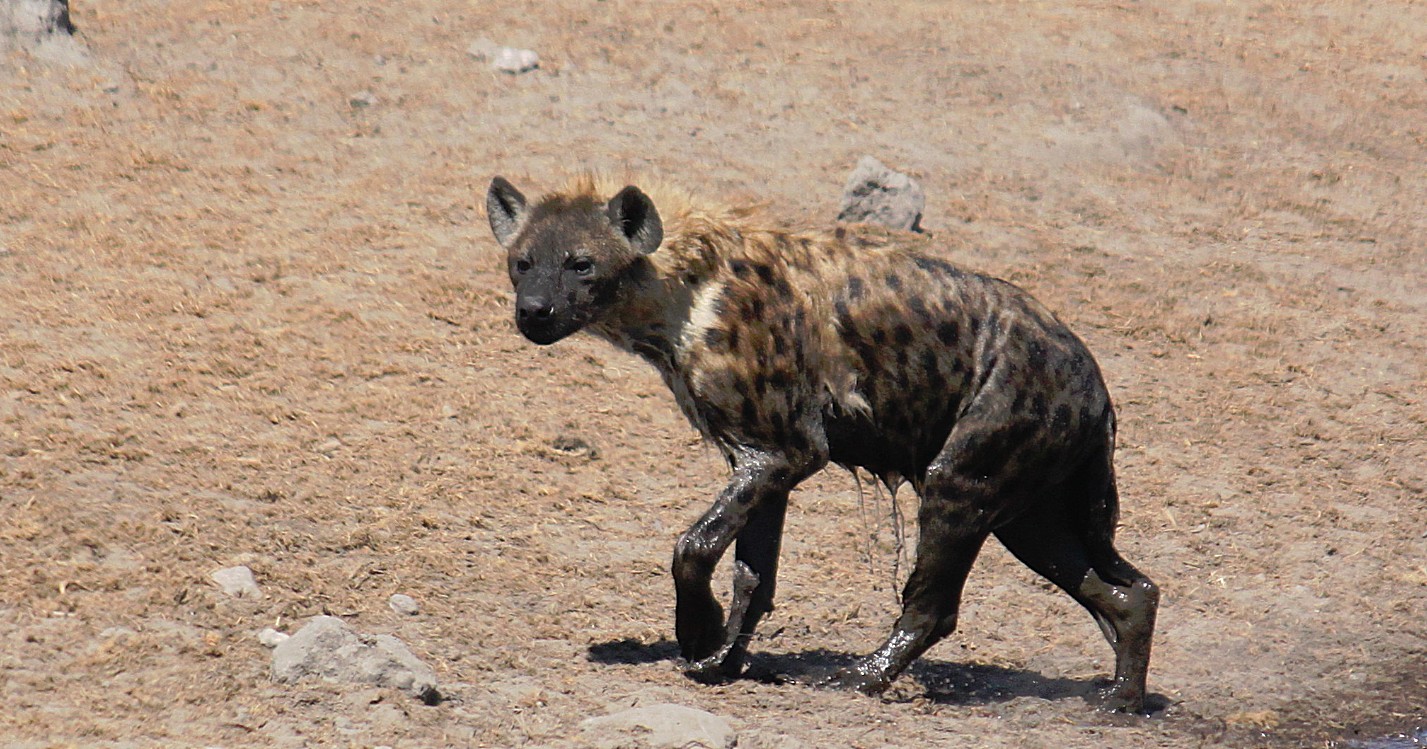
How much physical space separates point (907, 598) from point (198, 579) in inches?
82.7

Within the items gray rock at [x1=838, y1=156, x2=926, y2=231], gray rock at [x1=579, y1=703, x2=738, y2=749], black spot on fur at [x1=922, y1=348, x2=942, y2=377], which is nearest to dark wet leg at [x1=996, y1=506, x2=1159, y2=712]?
black spot on fur at [x1=922, y1=348, x2=942, y2=377]

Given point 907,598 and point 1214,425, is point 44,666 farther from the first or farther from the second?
point 1214,425

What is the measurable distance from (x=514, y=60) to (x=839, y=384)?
5.87 m

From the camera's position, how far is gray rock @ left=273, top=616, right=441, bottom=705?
445cm

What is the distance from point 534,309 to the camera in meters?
4.64

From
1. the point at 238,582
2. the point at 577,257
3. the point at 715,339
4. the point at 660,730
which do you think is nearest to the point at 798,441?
the point at 715,339

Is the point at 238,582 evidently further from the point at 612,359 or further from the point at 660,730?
the point at 612,359

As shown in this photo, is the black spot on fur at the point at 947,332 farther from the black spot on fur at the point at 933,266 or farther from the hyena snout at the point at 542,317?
the hyena snout at the point at 542,317

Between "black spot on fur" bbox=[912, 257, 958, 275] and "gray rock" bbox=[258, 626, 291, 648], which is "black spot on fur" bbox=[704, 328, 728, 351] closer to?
"black spot on fur" bbox=[912, 257, 958, 275]

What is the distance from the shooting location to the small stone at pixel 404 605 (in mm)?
5223

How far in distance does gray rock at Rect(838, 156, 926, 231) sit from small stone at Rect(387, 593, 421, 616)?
169 inches

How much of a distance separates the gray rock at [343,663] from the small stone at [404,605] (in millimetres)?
680

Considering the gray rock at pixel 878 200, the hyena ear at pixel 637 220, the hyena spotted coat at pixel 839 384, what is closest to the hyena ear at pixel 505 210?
the hyena spotted coat at pixel 839 384

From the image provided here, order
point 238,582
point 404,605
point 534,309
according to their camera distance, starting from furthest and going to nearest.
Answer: point 404,605 → point 238,582 → point 534,309
